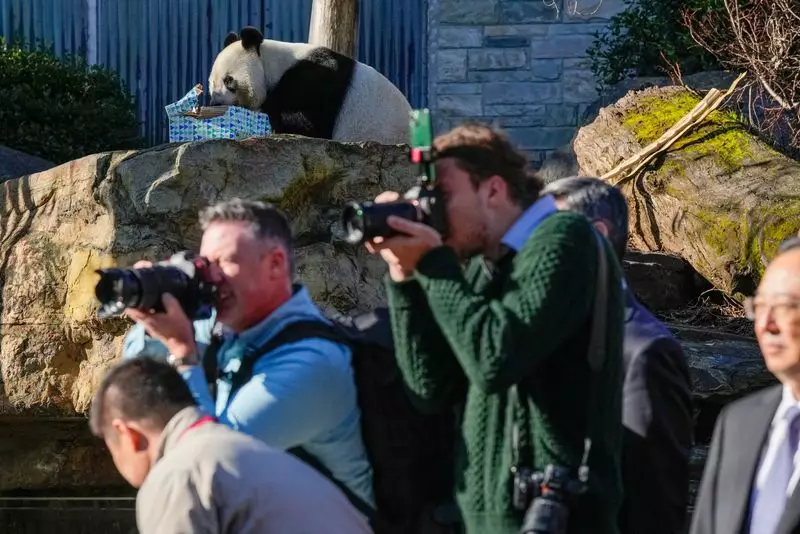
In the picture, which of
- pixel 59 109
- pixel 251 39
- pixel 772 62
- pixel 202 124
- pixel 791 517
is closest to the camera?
pixel 791 517

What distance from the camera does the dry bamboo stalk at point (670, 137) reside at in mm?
8031

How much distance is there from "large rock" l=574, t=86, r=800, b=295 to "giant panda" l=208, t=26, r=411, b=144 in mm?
1576

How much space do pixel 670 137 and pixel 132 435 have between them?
5.75 m

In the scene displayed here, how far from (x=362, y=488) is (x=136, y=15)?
10616 mm

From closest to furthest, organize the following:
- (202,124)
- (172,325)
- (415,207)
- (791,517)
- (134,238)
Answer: (791,517) → (415,207) → (172,325) → (134,238) → (202,124)

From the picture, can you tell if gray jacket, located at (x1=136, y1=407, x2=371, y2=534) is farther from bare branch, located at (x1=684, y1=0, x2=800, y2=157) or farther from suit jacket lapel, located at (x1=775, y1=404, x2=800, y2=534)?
bare branch, located at (x1=684, y1=0, x2=800, y2=157)

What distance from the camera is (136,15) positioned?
13.3 m

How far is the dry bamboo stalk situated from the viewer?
8.03 metres

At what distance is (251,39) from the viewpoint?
10.6 meters

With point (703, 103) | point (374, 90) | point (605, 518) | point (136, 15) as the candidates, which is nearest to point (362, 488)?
point (605, 518)

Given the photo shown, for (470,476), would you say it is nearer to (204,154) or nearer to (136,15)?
(204,154)

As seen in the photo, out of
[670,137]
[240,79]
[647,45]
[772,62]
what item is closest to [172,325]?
[670,137]

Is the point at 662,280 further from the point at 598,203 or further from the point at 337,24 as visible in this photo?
the point at 598,203

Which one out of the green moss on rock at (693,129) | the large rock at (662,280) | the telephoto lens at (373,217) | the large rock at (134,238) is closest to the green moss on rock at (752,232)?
the large rock at (662,280)
